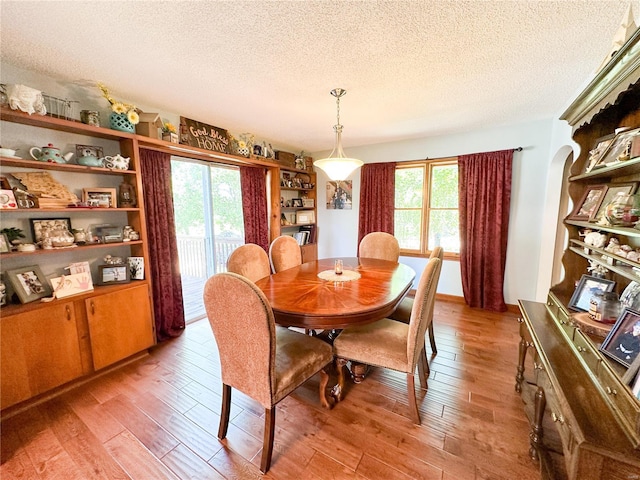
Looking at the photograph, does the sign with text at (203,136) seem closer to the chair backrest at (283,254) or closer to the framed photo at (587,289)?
the chair backrest at (283,254)

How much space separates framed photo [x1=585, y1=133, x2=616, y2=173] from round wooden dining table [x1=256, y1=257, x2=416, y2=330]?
132 cm

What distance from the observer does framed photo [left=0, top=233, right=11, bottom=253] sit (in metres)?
1.69

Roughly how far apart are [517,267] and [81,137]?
4.84m

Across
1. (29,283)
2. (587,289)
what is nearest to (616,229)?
(587,289)

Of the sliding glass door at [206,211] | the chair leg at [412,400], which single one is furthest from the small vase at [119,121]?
the chair leg at [412,400]

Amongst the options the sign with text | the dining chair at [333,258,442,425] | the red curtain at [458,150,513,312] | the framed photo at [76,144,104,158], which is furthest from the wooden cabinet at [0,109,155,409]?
the red curtain at [458,150,513,312]

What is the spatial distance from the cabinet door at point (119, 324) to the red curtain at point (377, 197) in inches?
122

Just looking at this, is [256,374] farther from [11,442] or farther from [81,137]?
[81,137]

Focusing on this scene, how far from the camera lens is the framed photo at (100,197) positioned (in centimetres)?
212

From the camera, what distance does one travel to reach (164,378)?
2109 millimetres

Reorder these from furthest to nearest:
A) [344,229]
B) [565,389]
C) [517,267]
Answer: [344,229], [517,267], [565,389]

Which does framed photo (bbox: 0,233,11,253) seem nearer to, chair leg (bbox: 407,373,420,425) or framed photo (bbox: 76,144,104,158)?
framed photo (bbox: 76,144,104,158)

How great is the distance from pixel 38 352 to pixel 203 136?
7.79ft

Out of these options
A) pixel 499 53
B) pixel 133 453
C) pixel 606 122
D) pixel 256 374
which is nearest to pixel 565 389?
pixel 256 374
